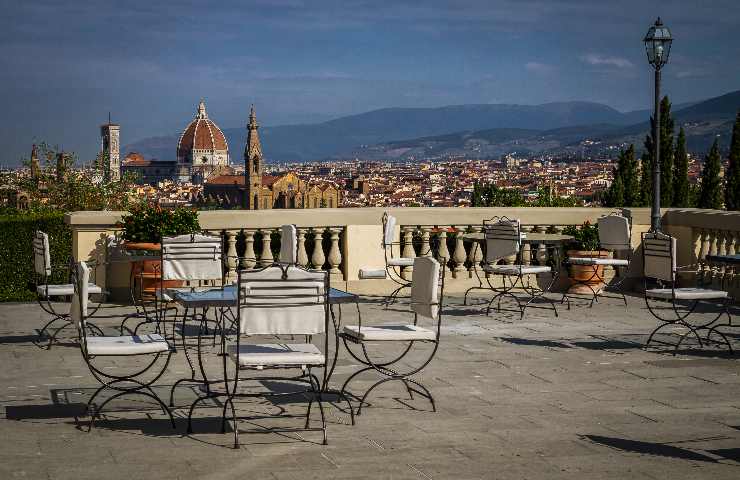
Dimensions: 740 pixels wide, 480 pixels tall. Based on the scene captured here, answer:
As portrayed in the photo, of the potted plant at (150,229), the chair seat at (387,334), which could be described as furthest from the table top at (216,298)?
the potted plant at (150,229)

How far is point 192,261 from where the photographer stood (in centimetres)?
923

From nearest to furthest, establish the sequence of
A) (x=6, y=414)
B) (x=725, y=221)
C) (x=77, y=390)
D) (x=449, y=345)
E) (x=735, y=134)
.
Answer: (x=6, y=414)
(x=77, y=390)
(x=449, y=345)
(x=725, y=221)
(x=735, y=134)

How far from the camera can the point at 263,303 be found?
5965 millimetres

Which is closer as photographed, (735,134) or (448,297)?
(448,297)

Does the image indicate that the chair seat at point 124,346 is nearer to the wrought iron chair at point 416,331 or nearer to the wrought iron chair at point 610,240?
the wrought iron chair at point 416,331

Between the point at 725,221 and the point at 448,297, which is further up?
the point at 725,221

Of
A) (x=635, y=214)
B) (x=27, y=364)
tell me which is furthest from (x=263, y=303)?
(x=635, y=214)

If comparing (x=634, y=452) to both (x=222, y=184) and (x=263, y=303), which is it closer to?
(x=263, y=303)

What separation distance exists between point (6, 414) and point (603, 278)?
352 inches

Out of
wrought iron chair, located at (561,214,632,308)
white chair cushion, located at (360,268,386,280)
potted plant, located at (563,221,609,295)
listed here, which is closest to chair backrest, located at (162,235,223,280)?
white chair cushion, located at (360,268,386,280)

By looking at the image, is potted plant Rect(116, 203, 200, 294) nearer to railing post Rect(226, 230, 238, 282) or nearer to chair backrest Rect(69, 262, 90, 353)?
railing post Rect(226, 230, 238, 282)

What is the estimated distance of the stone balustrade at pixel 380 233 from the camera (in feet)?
40.5

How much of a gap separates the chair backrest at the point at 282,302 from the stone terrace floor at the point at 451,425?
24.3 inches

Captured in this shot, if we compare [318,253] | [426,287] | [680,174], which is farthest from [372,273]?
[680,174]
